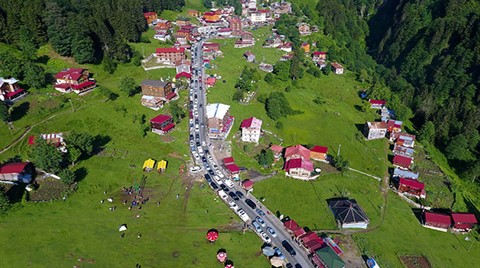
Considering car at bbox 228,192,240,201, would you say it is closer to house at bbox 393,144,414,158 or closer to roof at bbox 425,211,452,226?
roof at bbox 425,211,452,226

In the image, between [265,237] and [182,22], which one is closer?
[265,237]

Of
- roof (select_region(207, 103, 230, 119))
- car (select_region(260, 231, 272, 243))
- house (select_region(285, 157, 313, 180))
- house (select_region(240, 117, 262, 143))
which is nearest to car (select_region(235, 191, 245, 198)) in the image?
car (select_region(260, 231, 272, 243))

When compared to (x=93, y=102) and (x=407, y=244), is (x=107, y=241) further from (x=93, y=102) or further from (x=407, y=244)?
(x=407, y=244)

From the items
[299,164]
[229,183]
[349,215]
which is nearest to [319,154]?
[299,164]

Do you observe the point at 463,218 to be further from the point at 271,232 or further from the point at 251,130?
the point at 251,130

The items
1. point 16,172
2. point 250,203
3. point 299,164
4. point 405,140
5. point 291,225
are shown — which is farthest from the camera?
point 405,140

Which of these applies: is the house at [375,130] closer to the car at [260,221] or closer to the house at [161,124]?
the car at [260,221]

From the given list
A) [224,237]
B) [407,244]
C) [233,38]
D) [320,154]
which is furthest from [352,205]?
[233,38]

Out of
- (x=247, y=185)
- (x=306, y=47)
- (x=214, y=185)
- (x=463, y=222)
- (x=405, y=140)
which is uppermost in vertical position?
(x=306, y=47)

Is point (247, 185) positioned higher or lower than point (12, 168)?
lower
